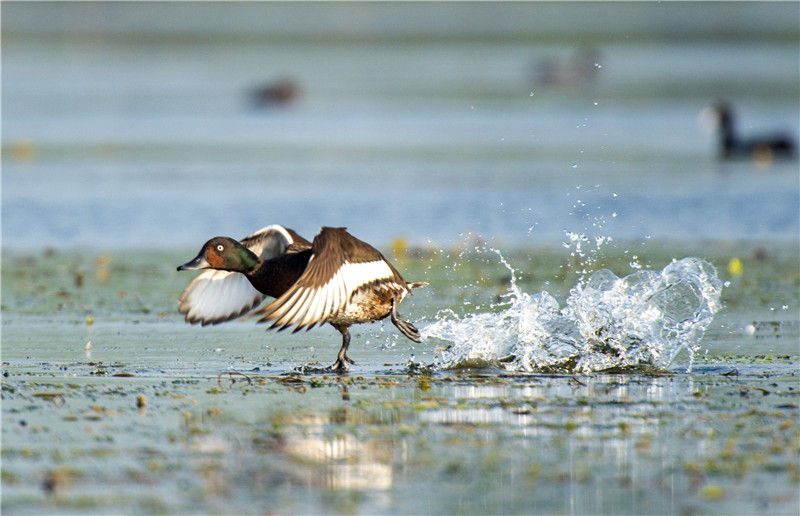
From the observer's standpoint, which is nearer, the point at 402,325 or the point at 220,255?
the point at 220,255

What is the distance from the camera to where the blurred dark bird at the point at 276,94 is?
120 feet

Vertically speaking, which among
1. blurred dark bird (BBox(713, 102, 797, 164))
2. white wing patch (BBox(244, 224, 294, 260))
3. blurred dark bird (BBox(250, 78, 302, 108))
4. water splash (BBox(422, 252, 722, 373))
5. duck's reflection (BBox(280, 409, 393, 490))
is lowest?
duck's reflection (BBox(280, 409, 393, 490))

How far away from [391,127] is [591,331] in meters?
22.9

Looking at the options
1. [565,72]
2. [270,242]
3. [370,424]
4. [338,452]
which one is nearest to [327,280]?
[270,242]

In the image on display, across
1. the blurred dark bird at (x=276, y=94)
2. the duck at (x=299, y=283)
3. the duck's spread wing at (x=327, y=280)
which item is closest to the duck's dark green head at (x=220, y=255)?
the duck at (x=299, y=283)

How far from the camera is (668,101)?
3603 centimetres

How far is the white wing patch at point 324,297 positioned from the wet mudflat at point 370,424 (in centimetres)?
43

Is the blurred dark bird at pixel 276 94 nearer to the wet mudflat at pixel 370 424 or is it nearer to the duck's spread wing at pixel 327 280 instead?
the wet mudflat at pixel 370 424

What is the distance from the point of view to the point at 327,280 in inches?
337

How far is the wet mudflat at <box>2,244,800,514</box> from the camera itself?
213 inches

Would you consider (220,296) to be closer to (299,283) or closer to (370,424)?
(299,283)

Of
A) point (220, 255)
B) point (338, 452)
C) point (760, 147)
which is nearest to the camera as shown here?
point (338, 452)

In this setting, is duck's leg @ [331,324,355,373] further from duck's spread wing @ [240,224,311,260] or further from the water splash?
duck's spread wing @ [240,224,311,260]

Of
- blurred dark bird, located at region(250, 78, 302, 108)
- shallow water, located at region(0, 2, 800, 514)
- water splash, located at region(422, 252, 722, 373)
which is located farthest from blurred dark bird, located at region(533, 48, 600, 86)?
water splash, located at region(422, 252, 722, 373)
